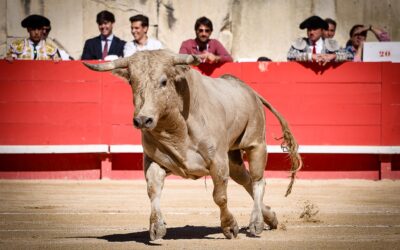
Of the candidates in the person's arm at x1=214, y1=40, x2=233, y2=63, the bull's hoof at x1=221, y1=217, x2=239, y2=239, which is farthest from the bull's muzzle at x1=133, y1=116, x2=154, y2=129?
the person's arm at x1=214, y1=40, x2=233, y2=63

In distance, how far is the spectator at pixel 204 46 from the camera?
10008 mm

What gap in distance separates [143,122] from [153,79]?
29 centimetres

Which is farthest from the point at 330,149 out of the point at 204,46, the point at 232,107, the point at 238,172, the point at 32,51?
the point at 232,107

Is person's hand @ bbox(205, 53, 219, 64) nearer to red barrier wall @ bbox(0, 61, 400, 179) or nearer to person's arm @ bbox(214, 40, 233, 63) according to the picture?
person's arm @ bbox(214, 40, 233, 63)

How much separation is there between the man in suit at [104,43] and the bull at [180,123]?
164 inches

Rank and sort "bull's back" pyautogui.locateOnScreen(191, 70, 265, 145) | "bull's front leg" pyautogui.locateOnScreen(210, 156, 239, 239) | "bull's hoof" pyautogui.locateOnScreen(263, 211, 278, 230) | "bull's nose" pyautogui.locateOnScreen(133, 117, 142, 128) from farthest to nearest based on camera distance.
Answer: "bull's hoof" pyautogui.locateOnScreen(263, 211, 278, 230) → "bull's back" pyautogui.locateOnScreen(191, 70, 265, 145) → "bull's front leg" pyautogui.locateOnScreen(210, 156, 239, 239) → "bull's nose" pyautogui.locateOnScreen(133, 117, 142, 128)

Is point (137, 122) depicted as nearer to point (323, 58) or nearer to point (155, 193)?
point (155, 193)

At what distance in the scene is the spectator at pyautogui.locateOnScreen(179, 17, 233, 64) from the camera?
1001cm

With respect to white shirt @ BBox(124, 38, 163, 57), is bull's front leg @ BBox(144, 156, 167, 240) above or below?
below

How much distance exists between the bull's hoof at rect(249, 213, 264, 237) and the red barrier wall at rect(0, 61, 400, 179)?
4.43 m

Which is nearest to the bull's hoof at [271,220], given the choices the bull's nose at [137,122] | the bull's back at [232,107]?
the bull's back at [232,107]

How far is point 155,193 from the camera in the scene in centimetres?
587

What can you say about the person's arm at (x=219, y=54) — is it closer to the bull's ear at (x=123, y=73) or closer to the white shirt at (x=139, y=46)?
the white shirt at (x=139, y=46)

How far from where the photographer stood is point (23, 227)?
260 inches
